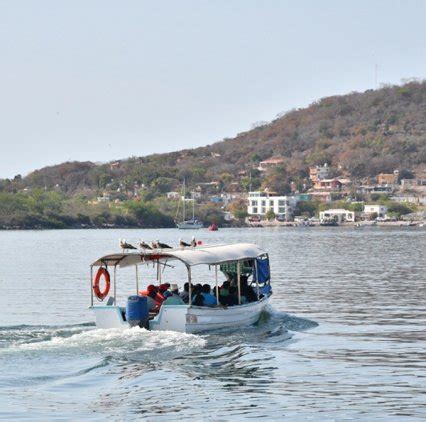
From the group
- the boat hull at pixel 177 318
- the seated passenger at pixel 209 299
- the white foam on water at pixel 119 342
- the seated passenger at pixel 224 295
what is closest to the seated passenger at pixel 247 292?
the seated passenger at pixel 224 295

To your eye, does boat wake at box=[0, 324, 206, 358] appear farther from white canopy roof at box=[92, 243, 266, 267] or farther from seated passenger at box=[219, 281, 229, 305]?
seated passenger at box=[219, 281, 229, 305]

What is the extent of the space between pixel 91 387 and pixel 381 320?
15.3 metres

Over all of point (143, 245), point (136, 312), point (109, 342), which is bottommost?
point (109, 342)

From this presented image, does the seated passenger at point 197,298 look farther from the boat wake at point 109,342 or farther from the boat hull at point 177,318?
the boat wake at point 109,342

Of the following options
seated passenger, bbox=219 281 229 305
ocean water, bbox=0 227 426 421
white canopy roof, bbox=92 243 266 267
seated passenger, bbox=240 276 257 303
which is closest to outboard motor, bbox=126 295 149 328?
ocean water, bbox=0 227 426 421

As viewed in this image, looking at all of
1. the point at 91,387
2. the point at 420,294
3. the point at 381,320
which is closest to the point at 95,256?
the point at 420,294

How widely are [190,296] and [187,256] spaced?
1868 millimetres

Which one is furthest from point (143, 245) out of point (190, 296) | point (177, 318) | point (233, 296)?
point (233, 296)

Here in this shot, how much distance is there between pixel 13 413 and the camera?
23.1m

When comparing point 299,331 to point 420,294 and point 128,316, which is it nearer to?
point 128,316

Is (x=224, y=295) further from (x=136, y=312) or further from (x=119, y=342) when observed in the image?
(x=119, y=342)

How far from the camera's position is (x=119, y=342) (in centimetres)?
3048

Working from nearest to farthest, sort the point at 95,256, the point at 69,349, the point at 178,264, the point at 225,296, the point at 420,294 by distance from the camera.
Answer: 1. the point at 69,349
2. the point at 225,296
3. the point at 420,294
4. the point at 178,264
5. the point at 95,256

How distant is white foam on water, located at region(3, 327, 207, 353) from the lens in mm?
29859
